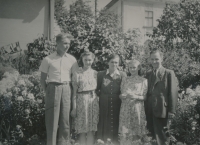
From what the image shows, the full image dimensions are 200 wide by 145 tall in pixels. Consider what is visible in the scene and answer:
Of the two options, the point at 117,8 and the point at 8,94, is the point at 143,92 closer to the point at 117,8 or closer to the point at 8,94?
the point at 8,94

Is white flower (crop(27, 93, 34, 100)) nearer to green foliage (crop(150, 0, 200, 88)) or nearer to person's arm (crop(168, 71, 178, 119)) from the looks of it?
person's arm (crop(168, 71, 178, 119))

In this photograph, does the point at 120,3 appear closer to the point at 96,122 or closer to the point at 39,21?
the point at 39,21

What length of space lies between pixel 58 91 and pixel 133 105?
1.25m

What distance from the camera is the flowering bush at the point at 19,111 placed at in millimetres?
4035

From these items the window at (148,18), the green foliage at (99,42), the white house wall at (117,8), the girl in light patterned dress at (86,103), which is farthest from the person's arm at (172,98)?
the window at (148,18)

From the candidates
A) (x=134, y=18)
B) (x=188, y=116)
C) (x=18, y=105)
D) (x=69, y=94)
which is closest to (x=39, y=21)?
(x=18, y=105)

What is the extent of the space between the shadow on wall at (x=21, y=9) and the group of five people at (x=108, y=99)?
4449mm

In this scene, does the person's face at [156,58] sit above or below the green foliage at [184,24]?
below

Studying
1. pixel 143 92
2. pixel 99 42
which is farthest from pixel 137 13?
pixel 143 92

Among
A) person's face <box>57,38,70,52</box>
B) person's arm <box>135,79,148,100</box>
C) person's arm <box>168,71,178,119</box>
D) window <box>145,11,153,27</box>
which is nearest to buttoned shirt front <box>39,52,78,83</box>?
person's face <box>57,38,70,52</box>

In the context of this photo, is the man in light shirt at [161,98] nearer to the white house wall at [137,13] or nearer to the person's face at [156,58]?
the person's face at [156,58]

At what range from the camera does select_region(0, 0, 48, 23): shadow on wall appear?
23.4ft

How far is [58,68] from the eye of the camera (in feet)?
11.2

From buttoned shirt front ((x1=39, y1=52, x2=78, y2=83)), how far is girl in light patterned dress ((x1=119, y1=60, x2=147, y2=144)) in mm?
947
